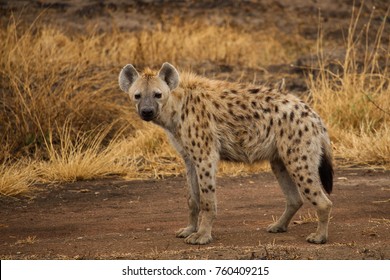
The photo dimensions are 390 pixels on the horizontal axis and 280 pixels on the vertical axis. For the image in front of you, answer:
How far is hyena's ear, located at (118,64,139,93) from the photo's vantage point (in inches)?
239

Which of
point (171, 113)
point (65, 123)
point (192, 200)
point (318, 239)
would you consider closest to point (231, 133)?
point (171, 113)

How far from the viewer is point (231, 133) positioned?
602cm

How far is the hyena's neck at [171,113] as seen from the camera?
5.99m

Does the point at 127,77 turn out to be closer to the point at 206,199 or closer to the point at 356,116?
the point at 206,199

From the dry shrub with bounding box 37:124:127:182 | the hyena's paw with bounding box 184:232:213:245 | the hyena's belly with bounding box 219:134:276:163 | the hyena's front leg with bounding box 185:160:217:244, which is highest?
the hyena's belly with bounding box 219:134:276:163

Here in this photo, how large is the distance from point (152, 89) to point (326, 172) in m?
1.33

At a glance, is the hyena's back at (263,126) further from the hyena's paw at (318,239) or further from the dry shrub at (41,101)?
the dry shrub at (41,101)

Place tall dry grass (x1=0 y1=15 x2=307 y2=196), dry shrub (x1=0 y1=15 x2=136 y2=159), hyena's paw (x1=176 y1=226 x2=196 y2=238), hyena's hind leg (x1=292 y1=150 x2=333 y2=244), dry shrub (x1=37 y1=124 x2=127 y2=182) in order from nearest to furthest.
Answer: hyena's hind leg (x1=292 y1=150 x2=333 y2=244), hyena's paw (x1=176 y1=226 x2=196 y2=238), dry shrub (x1=37 y1=124 x2=127 y2=182), tall dry grass (x1=0 y1=15 x2=307 y2=196), dry shrub (x1=0 y1=15 x2=136 y2=159)

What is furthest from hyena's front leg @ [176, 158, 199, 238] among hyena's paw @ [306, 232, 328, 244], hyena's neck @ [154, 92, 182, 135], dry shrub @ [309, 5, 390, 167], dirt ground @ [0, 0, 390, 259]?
dry shrub @ [309, 5, 390, 167]

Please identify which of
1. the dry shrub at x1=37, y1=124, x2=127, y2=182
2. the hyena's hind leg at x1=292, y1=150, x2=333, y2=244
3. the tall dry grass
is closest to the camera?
the hyena's hind leg at x1=292, y1=150, x2=333, y2=244

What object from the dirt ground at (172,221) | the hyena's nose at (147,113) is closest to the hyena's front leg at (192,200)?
the dirt ground at (172,221)

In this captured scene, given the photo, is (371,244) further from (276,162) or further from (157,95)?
(157,95)

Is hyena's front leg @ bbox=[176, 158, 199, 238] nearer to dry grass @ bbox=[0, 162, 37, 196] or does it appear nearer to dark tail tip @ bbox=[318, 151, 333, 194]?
dark tail tip @ bbox=[318, 151, 333, 194]

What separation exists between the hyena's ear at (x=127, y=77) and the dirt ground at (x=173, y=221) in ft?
3.55
